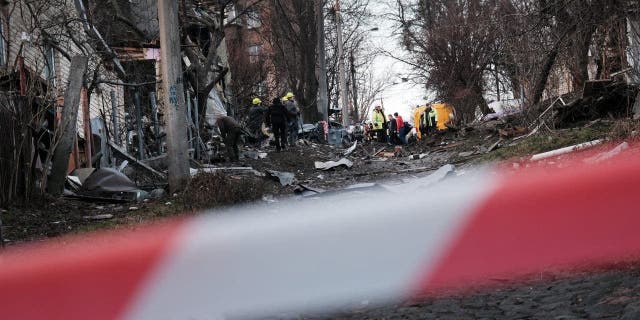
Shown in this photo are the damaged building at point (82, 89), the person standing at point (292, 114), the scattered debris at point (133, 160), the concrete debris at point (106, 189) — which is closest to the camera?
the damaged building at point (82, 89)

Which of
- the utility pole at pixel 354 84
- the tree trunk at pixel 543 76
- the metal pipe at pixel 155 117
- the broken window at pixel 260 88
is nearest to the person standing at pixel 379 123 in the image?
the broken window at pixel 260 88

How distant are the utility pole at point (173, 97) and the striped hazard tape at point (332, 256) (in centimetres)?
257

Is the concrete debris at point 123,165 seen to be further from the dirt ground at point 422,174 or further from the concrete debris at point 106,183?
the dirt ground at point 422,174

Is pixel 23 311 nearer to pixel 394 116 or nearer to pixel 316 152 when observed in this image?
pixel 316 152

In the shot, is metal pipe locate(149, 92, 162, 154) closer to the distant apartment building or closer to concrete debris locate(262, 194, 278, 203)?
concrete debris locate(262, 194, 278, 203)

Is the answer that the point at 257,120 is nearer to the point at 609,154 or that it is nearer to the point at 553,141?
the point at 553,141

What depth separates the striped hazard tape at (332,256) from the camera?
350 centimetres

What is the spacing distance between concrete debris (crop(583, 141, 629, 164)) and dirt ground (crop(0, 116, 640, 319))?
523 mm

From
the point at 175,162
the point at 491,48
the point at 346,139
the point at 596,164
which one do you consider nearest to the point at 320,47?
the point at 346,139

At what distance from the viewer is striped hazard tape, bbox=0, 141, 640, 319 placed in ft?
11.5

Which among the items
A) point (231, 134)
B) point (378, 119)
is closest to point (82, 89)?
point (231, 134)

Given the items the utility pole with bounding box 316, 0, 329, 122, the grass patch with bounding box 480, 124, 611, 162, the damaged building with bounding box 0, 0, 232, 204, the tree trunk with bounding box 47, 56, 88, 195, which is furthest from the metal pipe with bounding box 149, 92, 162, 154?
the utility pole with bounding box 316, 0, 329, 122

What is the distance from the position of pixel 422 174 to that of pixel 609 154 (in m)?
4.19

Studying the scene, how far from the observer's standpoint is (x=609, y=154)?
624 centimetres
